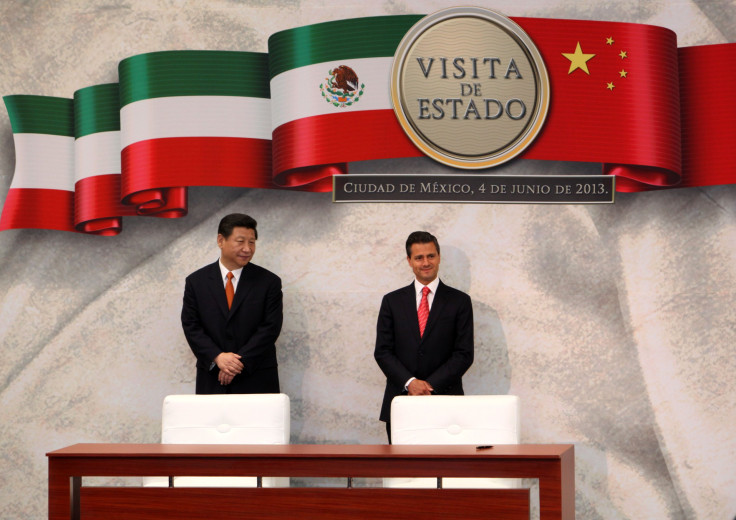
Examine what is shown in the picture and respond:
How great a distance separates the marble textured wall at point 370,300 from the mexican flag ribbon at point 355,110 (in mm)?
122

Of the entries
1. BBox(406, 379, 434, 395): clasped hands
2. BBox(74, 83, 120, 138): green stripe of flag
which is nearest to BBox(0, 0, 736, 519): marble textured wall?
BBox(74, 83, 120, 138): green stripe of flag

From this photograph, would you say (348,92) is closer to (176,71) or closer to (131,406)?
(176,71)

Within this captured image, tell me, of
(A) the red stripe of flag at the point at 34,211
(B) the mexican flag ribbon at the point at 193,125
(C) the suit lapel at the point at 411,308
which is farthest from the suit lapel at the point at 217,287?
(A) the red stripe of flag at the point at 34,211

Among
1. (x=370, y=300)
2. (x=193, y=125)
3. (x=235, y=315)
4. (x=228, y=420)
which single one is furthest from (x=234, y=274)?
(x=228, y=420)

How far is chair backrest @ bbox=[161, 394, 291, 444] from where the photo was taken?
3.75m

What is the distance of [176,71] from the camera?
538 cm

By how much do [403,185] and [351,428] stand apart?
1467 mm

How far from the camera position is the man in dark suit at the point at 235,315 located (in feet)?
15.9

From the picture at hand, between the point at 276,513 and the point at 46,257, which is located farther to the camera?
the point at 46,257

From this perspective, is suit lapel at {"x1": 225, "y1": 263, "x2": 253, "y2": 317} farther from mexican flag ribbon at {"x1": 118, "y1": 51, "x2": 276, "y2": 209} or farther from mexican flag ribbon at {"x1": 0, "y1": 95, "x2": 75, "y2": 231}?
mexican flag ribbon at {"x1": 0, "y1": 95, "x2": 75, "y2": 231}

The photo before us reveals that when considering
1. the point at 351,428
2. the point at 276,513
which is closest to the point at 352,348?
the point at 351,428

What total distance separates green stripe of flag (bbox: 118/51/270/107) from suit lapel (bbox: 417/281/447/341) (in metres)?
1.62

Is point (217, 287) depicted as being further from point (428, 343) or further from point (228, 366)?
point (428, 343)

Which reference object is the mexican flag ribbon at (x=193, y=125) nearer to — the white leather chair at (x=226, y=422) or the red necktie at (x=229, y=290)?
the red necktie at (x=229, y=290)
